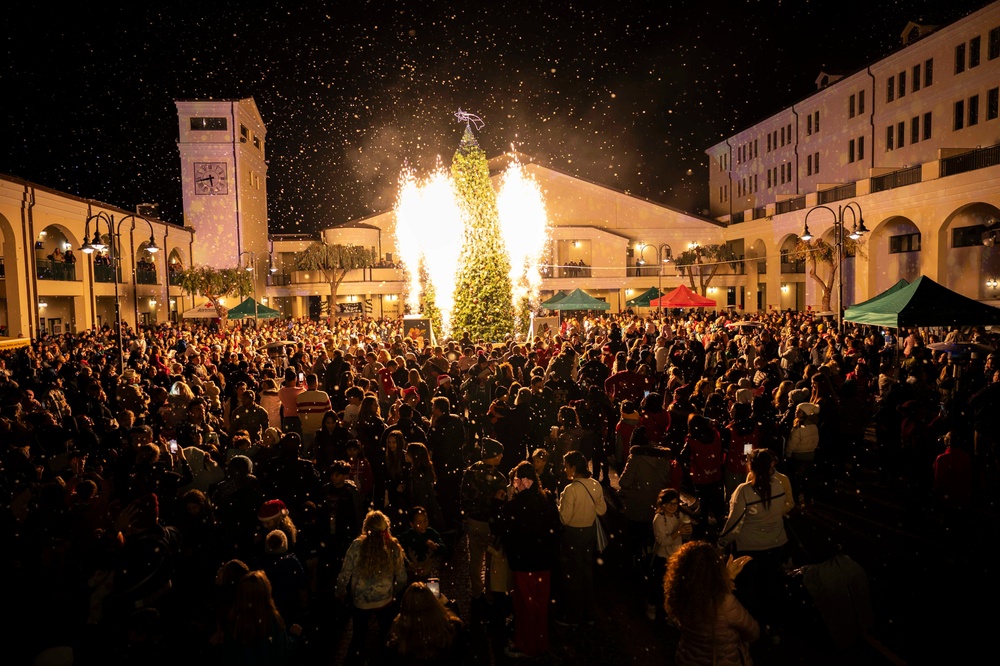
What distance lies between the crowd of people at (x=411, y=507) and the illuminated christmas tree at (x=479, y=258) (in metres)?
12.3

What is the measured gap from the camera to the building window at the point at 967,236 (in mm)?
26875

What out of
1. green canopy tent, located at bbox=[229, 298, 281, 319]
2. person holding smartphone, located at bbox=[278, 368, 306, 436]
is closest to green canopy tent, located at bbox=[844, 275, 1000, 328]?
person holding smartphone, located at bbox=[278, 368, 306, 436]

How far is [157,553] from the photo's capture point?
193 inches

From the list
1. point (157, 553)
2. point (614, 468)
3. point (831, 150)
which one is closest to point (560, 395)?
point (614, 468)

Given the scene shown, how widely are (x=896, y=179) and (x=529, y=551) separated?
3046cm

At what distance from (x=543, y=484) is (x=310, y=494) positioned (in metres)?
2.25

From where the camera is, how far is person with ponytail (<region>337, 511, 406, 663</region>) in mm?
4762

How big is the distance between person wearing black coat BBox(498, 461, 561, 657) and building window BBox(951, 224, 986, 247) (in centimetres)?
2834

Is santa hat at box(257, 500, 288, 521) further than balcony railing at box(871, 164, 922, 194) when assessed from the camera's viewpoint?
No

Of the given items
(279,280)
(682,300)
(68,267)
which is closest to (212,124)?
(279,280)

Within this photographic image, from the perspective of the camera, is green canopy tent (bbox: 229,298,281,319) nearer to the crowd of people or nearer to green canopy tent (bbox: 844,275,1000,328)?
the crowd of people

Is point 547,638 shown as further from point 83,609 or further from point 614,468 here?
point 614,468

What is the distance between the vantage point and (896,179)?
29281mm

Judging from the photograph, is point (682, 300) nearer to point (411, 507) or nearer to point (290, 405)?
point (290, 405)
